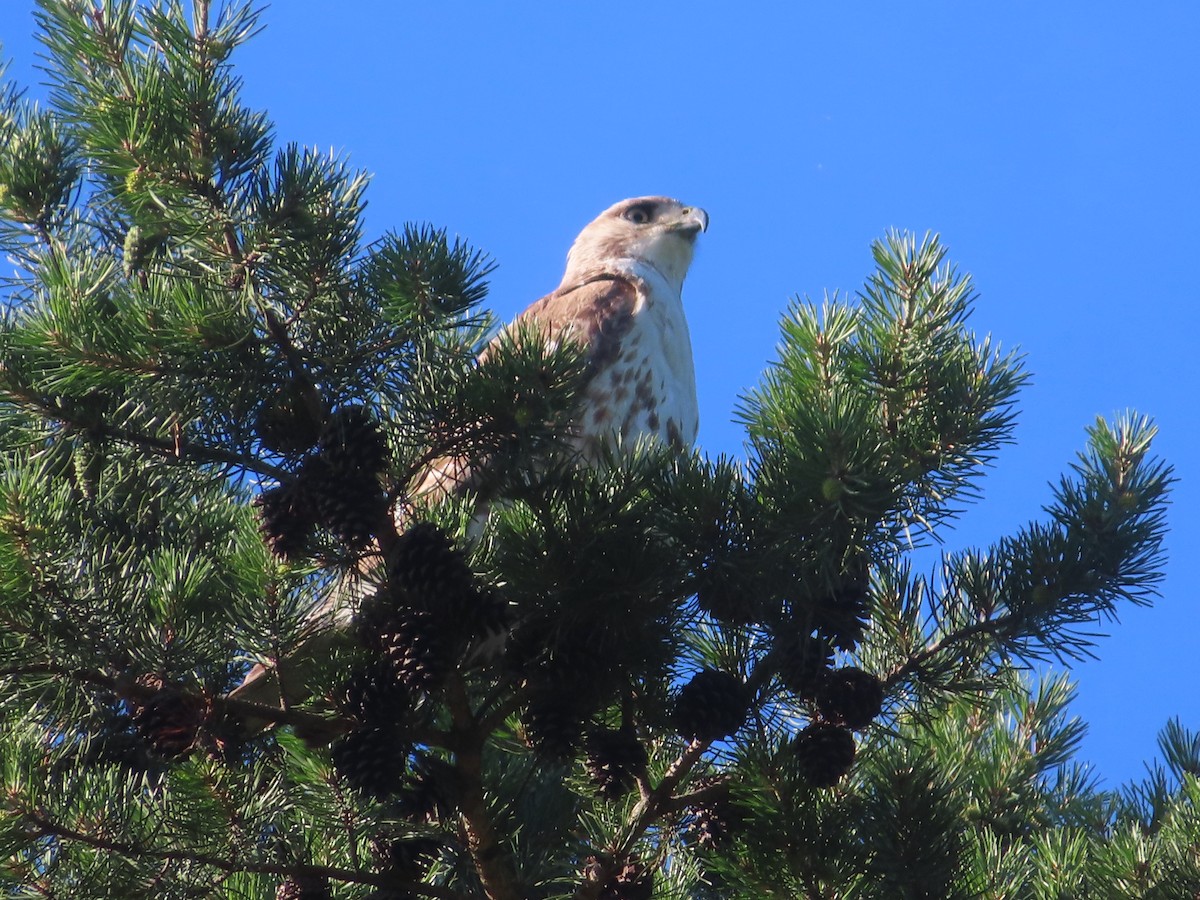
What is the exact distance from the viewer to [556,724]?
288 cm

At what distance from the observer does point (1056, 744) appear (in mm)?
4023

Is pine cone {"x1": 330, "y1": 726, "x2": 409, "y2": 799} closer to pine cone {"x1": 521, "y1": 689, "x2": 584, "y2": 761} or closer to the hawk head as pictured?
pine cone {"x1": 521, "y1": 689, "x2": 584, "y2": 761}

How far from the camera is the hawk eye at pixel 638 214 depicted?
6.30 m

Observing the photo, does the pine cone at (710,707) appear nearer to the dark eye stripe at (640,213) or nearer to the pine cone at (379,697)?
the pine cone at (379,697)

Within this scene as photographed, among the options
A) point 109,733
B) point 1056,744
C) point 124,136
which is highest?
point 1056,744

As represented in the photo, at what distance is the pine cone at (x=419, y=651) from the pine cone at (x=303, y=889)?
22.3 inches

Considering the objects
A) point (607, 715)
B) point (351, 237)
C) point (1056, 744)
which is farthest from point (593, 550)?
point (1056, 744)

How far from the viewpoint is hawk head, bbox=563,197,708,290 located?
5992 millimetres

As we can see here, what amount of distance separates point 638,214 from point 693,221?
0.40m

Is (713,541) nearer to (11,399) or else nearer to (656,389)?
(11,399)

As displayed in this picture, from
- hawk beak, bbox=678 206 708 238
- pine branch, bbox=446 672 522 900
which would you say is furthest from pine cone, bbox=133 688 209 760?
hawk beak, bbox=678 206 708 238

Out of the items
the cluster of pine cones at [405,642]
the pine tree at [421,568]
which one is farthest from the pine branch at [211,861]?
the cluster of pine cones at [405,642]

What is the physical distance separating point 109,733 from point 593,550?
1080 mm

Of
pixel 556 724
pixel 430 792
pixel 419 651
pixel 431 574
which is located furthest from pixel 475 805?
pixel 431 574
